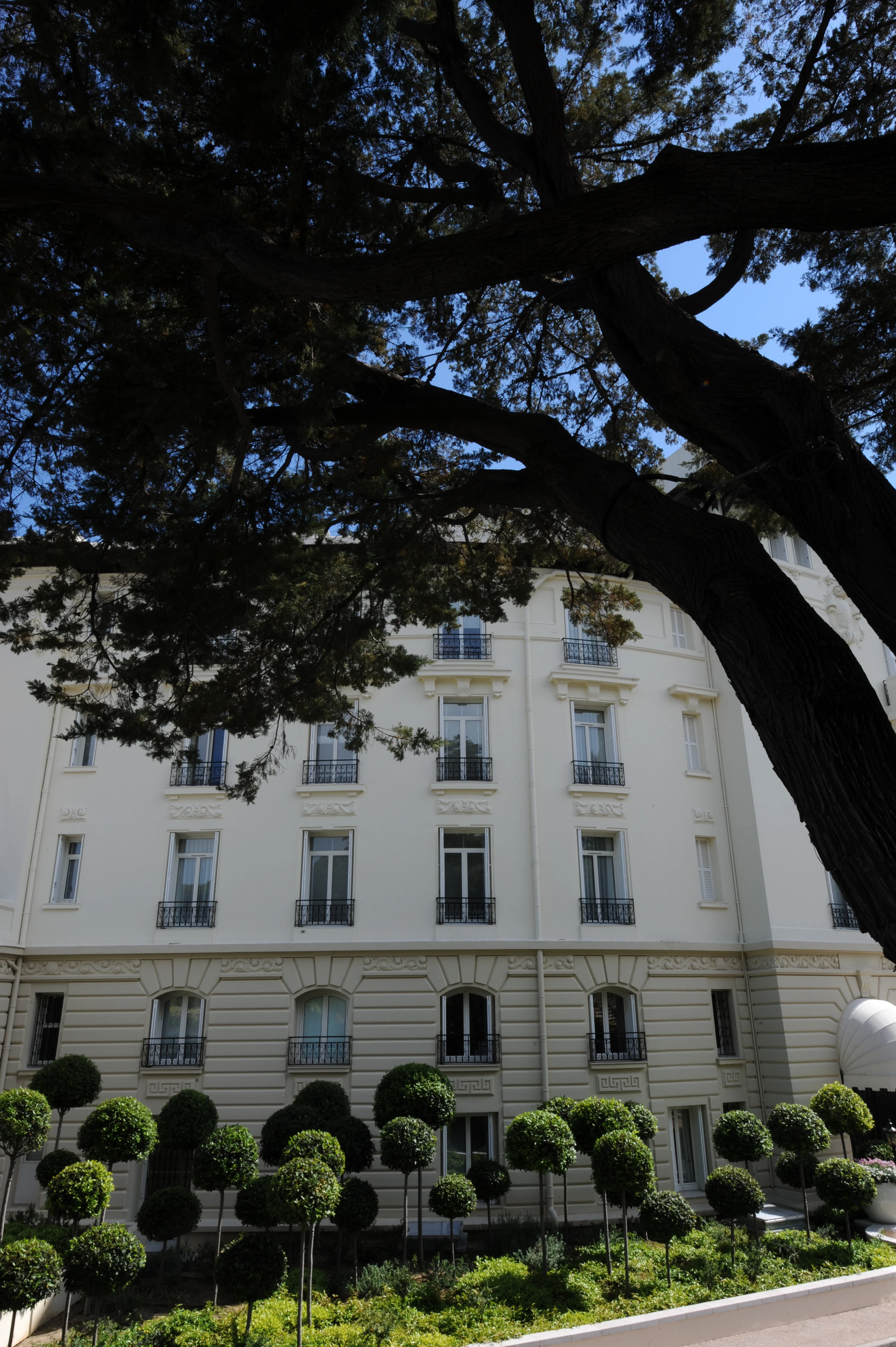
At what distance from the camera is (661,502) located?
5277 mm

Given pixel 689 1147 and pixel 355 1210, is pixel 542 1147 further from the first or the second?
pixel 689 1147

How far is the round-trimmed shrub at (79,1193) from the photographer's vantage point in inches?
484

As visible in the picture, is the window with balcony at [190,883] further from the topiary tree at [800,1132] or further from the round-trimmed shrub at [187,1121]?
the topiary tree at [800,1132]

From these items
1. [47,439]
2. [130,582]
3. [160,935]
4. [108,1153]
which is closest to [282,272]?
[47,439]

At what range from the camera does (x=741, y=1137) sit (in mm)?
17156

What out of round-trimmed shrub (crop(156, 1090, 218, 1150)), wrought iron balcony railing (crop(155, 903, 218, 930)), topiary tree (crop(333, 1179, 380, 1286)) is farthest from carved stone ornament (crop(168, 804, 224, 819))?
topiary tree (crop(333, 1179, 380, 1286))

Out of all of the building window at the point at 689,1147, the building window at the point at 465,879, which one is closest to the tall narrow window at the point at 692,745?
the building window at the point at 465,879

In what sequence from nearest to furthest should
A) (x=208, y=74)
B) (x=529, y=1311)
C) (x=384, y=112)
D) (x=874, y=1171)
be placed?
(x=208, y=74) → (x=384, y=112) → (x=529, y=1311) → (x=874, y=1171)

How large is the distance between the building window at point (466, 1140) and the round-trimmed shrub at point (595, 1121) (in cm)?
419

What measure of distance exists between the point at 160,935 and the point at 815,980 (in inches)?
626

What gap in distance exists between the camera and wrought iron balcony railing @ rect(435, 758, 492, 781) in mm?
22797

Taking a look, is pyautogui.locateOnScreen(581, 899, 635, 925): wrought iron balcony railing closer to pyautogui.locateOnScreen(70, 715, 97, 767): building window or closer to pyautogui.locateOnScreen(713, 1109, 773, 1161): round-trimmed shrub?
pyautogui.locateOnScreen(713, 1109, 773, 1161): round-trimmed shrub

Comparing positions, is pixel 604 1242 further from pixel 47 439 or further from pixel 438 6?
pixel 438 6

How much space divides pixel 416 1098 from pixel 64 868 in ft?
35.1
